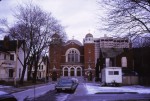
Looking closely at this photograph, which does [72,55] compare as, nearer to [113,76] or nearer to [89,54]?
[89,54]

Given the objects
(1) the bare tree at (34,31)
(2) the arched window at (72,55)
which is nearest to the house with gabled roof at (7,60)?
(1) the bare tree at (34,31)

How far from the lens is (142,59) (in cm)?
6456

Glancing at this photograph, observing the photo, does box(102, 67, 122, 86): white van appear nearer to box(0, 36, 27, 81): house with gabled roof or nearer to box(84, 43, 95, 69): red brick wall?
box(0, 36, 27, 81): house with gabled roof

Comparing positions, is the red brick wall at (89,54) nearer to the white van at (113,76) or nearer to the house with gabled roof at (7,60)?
the house with gabled roof at (7,60)

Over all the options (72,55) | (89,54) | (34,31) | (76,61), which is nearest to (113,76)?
(34,31)

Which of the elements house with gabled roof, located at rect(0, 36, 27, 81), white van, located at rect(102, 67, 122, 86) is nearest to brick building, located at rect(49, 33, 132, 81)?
house with gabled roof, located at rect(0, 36, 27, 81)

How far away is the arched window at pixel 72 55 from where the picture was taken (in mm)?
120119

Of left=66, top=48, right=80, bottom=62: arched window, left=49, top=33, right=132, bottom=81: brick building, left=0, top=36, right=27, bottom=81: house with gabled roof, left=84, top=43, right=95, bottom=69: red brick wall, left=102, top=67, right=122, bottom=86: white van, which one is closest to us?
left=102, top=67, right=122, bottom=86: white van

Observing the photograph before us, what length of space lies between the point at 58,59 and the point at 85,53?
10.6 m

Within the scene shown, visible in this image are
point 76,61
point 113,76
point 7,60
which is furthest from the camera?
point 76,61

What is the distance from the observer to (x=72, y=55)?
121 metres

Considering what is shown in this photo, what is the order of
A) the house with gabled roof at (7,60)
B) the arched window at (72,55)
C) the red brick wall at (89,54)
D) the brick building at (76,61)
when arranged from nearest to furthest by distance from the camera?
the house with gabled roof at (7,60) → the brick building at (76,61) → the red brick wall at (89,54) → the arched window at (72,55)

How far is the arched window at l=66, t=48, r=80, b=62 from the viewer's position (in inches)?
Answer: 4729

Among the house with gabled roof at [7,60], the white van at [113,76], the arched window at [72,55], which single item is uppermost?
the arched window at [72,55]
